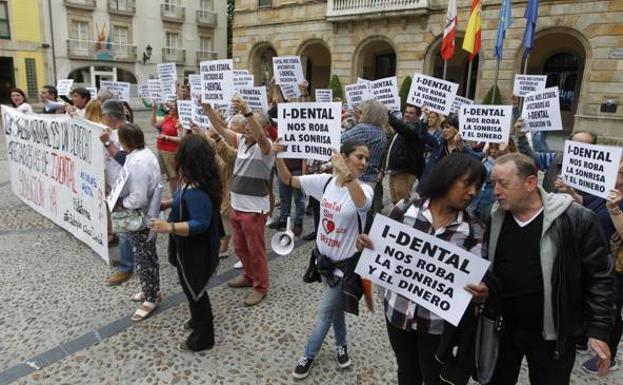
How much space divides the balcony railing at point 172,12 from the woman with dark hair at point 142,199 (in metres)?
34.4

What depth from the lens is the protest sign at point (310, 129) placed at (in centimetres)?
330

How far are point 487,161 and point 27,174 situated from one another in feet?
19.8

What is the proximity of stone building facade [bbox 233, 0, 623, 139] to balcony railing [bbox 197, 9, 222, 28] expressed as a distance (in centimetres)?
1249

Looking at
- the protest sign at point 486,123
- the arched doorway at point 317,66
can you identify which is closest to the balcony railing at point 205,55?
the arched doorway at point 317,66

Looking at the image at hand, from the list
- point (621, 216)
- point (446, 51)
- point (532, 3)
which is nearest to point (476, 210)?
point (621, 216)

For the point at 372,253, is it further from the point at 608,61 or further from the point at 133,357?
the point at 608,61

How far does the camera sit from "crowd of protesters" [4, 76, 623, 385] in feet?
6.31

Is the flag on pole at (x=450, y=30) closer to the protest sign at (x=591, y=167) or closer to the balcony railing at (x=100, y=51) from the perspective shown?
the protest sign at (x=591, y=167)

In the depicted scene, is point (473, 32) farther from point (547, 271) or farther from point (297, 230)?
point (547, 271)

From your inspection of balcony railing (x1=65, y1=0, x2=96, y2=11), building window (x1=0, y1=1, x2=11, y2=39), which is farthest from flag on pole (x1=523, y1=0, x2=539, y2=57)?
building window (x1=0, y1=1, x2=11, y2=39)

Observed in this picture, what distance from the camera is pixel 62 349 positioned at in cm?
319

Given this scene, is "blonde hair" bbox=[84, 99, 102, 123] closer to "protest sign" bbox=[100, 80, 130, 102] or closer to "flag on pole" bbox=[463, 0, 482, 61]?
"protest sign" bbox=[100, 80, 130, 102]

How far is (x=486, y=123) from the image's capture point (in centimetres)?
475

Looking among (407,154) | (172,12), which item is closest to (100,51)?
(172,12)
